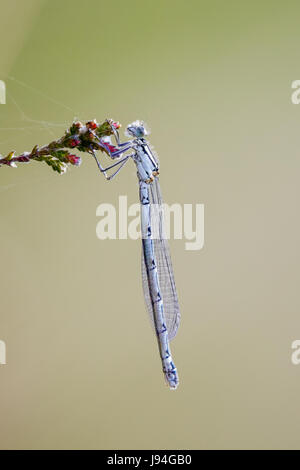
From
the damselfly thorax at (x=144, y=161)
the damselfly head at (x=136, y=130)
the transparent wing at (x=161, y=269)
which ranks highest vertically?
the damselfly head at (x=136, y=130)

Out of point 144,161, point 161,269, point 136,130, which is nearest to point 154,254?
point 161,269

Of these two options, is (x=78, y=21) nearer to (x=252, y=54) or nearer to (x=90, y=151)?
(x=252, y=54)

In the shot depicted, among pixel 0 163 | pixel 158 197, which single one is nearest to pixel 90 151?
pixel 0 163

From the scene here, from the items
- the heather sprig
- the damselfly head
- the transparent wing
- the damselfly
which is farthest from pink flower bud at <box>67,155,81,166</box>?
the transparent wing

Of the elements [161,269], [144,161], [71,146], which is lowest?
[161,269]

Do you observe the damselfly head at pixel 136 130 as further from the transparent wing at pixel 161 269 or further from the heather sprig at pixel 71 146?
the heather sprig at pixel 71 146

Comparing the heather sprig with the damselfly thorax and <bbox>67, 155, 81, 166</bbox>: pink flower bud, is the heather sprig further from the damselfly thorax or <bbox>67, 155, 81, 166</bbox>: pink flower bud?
the damselfly thorax

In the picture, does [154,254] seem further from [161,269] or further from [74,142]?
[74,142]

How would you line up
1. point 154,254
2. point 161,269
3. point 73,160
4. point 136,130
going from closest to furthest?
point 73,160, point 136,130, point 154,254, point 161,269

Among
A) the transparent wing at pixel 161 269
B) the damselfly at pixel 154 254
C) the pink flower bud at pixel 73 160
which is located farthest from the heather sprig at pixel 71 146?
the transparent wing at pixel 161 269
